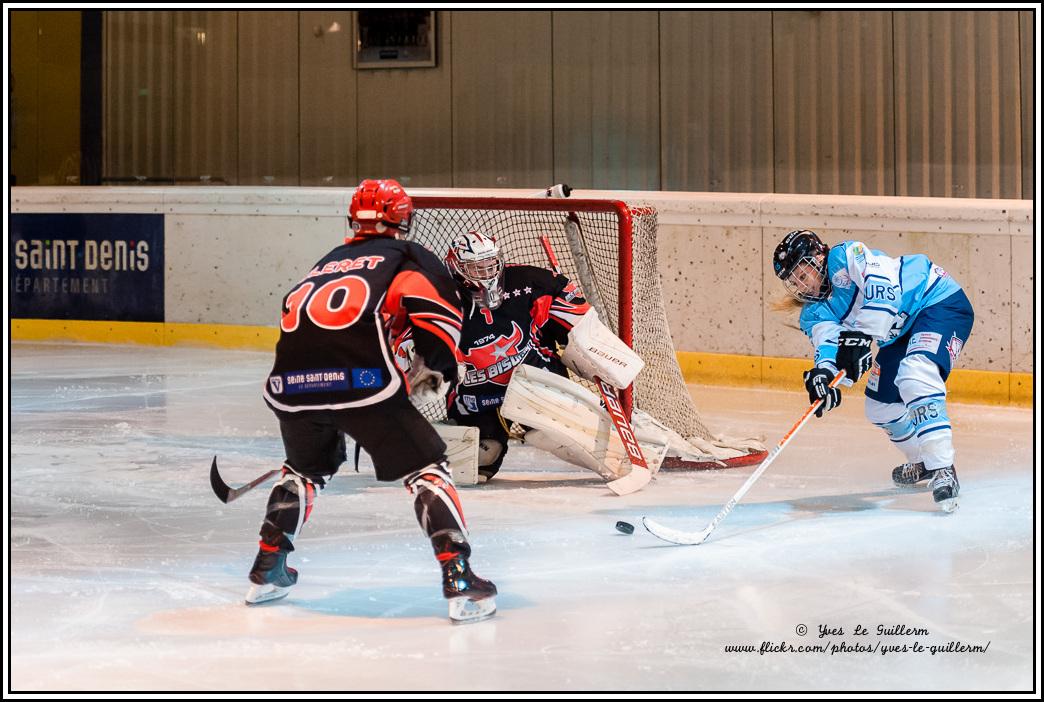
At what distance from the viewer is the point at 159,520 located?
190 inches

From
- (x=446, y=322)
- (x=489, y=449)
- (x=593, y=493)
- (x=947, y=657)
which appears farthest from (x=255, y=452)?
(x=947, y=657)

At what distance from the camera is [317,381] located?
354cm

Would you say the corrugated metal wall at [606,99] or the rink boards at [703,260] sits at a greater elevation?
the corrugated metal wall at [606,99]

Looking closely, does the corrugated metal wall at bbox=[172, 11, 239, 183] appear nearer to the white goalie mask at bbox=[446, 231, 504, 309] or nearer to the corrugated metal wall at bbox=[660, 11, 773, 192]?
the corrugated metal wall at bbox=[660, 11, 773, 192]

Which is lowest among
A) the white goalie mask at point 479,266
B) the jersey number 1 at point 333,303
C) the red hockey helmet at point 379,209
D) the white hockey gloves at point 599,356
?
the white hockey gloves at point 599,356

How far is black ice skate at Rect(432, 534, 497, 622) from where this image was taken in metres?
3.55

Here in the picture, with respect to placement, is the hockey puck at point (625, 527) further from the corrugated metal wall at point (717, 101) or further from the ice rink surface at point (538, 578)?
the corrugated metal wall at point (717, 101)

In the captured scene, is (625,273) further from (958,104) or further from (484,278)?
(958,104)

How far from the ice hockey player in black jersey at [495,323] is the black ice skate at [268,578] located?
168cm

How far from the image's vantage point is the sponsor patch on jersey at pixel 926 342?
495 cm

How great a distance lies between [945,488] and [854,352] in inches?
20.9

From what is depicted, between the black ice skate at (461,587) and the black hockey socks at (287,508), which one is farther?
the black hockey socks at (287,508)

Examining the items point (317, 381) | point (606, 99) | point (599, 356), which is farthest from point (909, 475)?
point (606, 99)

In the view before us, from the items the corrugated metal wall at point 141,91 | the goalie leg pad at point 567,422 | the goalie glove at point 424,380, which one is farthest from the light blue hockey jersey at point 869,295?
the corrugated metal wall at point 141,91
